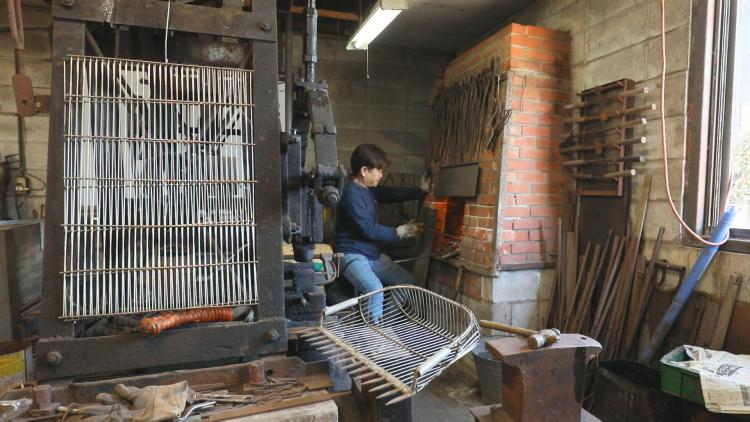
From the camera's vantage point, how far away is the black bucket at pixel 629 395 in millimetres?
2074

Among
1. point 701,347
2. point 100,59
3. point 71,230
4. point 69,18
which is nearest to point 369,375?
point 71,230

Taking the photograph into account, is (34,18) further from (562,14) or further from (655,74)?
(655,74)

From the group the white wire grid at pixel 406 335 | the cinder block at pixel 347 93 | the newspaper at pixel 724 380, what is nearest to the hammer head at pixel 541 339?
the white wire grid at pixel 406 335

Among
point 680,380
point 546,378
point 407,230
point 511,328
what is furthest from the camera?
point 407,230

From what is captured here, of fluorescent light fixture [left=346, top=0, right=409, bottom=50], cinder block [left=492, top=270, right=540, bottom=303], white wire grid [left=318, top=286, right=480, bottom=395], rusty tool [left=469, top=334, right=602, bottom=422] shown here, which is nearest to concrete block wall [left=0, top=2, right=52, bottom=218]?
fluorescent light fixture [left=346, top=0, right=409, bottom=50]

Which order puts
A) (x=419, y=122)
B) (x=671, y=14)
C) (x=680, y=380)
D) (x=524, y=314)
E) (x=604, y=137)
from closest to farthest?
1. (x=680, y=380)
2. (x=671, y=14)
3. (x=604, y=137)
4. (x=524, y=314)
5. (x=419, y=122)

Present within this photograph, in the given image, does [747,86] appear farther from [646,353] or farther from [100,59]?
[100,59]

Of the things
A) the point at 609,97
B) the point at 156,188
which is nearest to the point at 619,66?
the point at 609,97

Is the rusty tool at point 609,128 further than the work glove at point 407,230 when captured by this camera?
No

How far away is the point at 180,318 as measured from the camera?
1297 millimetres

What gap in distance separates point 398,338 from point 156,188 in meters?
0.99

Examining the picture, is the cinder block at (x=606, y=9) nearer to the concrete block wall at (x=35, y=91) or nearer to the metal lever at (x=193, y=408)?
the metal lever at (x=193, y=408)

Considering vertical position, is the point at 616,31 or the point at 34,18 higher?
the point at 34,18

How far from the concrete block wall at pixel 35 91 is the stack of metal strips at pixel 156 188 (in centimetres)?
323
